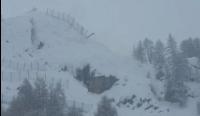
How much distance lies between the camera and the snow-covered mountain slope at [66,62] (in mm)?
82812

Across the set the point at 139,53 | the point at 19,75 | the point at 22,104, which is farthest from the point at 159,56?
the point at 22,104

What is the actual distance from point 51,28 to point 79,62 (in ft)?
88.1

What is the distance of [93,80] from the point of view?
3679 inches

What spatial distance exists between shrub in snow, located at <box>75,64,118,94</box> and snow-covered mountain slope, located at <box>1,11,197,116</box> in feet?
4.30

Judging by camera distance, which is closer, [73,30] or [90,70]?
[90,70]

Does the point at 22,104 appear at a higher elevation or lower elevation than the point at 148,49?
lower

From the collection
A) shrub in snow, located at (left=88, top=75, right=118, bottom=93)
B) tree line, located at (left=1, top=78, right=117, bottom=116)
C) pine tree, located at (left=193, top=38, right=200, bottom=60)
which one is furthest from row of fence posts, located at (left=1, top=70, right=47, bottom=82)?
pine tree, located at (left=193, top=38, right=200, bottom=60)

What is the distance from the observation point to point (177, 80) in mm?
87812

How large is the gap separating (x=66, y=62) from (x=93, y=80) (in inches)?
358

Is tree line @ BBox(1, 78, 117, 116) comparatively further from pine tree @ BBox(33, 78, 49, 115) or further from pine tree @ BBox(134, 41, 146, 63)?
pine tree @ BBox(134, 41, 146, 63)


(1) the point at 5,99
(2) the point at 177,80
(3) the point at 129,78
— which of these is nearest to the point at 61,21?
(3) the point at 129,78

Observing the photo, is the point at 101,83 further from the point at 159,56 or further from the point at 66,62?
the point at 159,56

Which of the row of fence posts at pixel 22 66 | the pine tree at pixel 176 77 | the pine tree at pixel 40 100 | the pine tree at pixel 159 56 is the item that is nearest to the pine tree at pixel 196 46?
the pine tree at pixel 159 56

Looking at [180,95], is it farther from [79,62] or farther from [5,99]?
[5,99]
